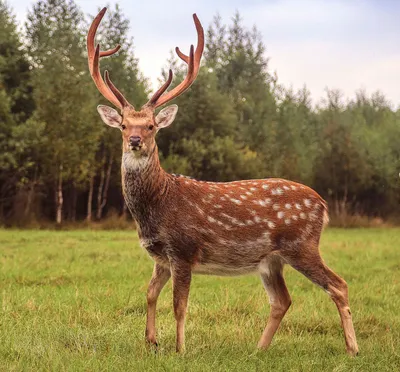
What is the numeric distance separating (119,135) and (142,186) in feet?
82.4

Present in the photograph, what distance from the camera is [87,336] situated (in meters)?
5.65

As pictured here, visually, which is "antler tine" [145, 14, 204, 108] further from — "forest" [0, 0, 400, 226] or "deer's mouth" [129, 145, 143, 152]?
"forest" [0, 0, 400, 226]

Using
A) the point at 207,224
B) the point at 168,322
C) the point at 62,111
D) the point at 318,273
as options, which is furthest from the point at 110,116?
the point at 62,111

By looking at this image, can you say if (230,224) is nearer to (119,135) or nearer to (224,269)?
(224,269)

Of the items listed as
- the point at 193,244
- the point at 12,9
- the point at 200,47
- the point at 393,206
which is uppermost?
the point at 12,9

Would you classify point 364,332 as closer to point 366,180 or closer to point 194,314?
point 194,314

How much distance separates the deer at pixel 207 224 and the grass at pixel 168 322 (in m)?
0.35

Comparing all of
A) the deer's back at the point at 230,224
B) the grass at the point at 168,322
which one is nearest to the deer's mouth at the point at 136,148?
the deer's back at the point at 230,224

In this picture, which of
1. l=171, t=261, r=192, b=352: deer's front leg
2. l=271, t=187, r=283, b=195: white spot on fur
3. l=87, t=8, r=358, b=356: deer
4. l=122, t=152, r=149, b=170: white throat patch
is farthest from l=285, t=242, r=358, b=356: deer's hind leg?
l=122, t=152, r=149, b=170: white throat patch

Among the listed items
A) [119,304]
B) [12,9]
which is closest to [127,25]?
[12,9]

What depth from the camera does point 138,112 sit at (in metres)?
5.63

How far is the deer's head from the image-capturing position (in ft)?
17.9

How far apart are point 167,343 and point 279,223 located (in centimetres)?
150

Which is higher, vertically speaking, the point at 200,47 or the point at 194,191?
the point at 200,47
